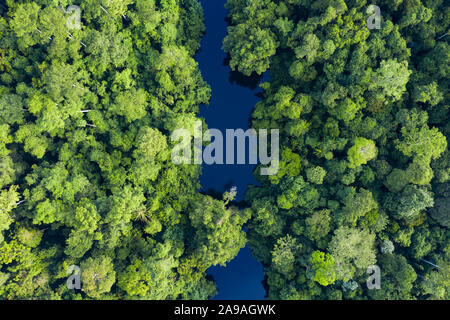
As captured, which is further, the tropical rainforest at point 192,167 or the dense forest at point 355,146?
the dense forest at point 355,146

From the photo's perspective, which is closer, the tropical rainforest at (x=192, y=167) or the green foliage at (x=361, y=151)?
the tropical rainforest at (x=192, y=167)

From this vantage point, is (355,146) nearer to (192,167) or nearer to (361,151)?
(361,151)

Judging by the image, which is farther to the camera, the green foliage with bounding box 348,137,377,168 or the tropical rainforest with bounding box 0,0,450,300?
the green foliage with bounding box 348,137,377,168

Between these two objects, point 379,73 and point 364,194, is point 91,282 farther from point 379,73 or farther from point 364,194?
point 379,73

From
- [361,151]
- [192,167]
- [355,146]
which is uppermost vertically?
[355,146]

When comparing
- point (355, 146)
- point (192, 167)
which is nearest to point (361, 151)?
point (355, 146)
